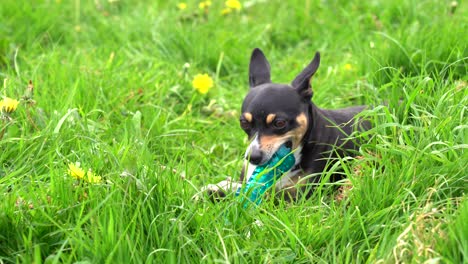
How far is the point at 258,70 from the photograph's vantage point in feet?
14.4

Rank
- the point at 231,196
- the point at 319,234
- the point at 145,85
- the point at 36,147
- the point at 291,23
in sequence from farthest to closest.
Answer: the point at 291,23
the point at 145,85
the point at 36,147
the point at 231,196
the point at 319,234

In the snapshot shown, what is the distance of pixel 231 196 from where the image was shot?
3.25 meters

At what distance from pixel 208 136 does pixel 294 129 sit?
103cm

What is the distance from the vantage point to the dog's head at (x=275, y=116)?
3838 mm

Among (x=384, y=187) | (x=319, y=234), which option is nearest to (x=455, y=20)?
(x=384, y=187)

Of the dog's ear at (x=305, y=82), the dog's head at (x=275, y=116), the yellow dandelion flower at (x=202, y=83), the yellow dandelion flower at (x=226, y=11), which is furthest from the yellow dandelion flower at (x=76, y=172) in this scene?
the yellow dandelion flower at (x=226, y=11)

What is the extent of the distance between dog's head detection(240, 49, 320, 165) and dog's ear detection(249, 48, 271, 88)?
0.85 feet

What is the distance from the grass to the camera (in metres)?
2.94

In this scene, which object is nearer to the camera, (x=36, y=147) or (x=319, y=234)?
(x=319, y=234)

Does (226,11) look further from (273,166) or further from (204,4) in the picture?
(273,166)

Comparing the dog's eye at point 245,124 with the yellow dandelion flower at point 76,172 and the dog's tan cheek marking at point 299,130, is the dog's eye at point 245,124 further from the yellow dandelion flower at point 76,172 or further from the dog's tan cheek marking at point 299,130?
the yellow dandelion flower at point 76,172

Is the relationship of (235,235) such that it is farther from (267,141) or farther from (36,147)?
(36,147)

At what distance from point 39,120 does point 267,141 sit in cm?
125

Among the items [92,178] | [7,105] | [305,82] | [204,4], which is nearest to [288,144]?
[305,82]
